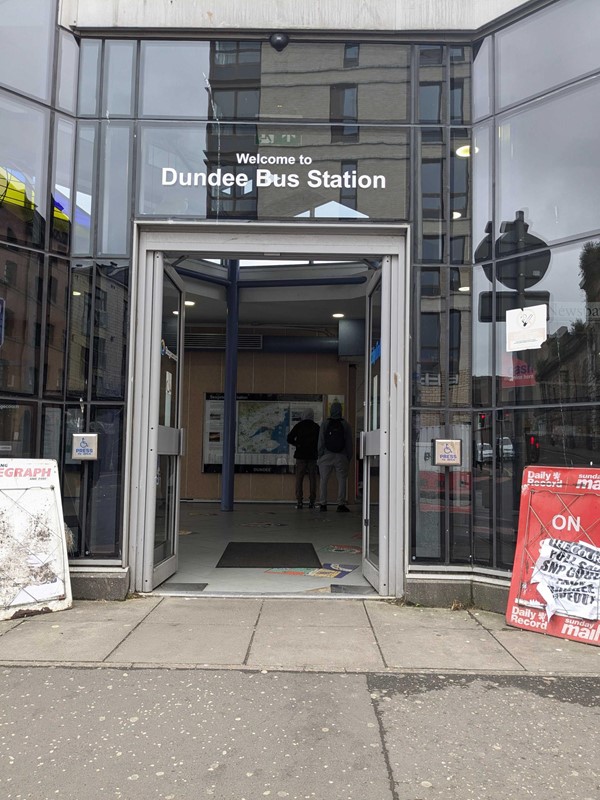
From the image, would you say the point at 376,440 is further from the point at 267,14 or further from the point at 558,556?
the point at 267,14

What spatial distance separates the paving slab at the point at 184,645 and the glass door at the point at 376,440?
1.47 meters

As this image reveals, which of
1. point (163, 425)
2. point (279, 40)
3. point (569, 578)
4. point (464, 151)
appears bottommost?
point (569, 578)

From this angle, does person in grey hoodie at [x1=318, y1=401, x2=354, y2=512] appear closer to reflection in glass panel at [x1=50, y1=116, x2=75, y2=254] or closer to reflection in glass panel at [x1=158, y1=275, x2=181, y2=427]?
reflection in glass panel at [x1=158, y1=275, x2=181, y2=427]

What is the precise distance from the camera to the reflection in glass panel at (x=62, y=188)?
17.7ft

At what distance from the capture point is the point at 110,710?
3.28m

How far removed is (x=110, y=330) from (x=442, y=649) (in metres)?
3.47

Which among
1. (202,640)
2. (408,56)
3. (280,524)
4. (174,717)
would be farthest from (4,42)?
(280,524)

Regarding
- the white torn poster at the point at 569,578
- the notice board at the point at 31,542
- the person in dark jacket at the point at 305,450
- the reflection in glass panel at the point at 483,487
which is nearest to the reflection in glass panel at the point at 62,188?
the notice board at the point at 31,542

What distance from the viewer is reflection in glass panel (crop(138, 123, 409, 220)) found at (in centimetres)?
550

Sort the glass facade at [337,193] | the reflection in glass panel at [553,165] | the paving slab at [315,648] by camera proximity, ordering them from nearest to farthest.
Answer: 1. the paving slab at [315,648]
2. the reflection in glass panel at [553,165]
3. the glass facade at [337,193]

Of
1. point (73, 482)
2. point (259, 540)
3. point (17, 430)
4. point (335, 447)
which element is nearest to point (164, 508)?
point (73, 482)

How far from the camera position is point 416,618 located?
16.3 feet

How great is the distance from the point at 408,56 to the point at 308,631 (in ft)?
15.1

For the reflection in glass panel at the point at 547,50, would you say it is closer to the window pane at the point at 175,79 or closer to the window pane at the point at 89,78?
the window pane at the point at 175,79
